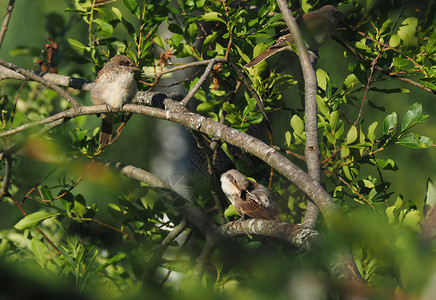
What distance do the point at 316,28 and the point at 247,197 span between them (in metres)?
1.07

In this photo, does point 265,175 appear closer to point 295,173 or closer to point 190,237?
point 190,237

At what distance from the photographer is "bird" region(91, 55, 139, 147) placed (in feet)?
8.68

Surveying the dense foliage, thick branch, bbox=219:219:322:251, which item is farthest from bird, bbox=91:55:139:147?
thick branch, bbox=219:219:322:251

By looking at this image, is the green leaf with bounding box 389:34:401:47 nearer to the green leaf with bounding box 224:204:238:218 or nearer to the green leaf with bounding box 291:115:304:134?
the green leaf with bounding box 291:115:304:134

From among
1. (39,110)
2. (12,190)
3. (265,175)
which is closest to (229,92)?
(265,175)

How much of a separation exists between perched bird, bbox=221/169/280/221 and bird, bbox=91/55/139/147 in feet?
2.41

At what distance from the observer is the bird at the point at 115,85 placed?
8.68ft

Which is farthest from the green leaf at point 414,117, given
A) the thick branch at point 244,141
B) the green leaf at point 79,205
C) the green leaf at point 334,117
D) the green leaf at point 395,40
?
the green leaf at point 79,205

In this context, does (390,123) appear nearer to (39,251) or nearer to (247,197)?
Result: (247,197)

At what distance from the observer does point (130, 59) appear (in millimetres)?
2781

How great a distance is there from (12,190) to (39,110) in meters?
0.58

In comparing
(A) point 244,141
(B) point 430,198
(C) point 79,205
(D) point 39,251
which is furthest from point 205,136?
(B) point 430,198

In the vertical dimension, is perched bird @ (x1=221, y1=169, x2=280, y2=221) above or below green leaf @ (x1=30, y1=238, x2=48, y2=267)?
below

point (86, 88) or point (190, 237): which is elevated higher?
point (86, 88)
